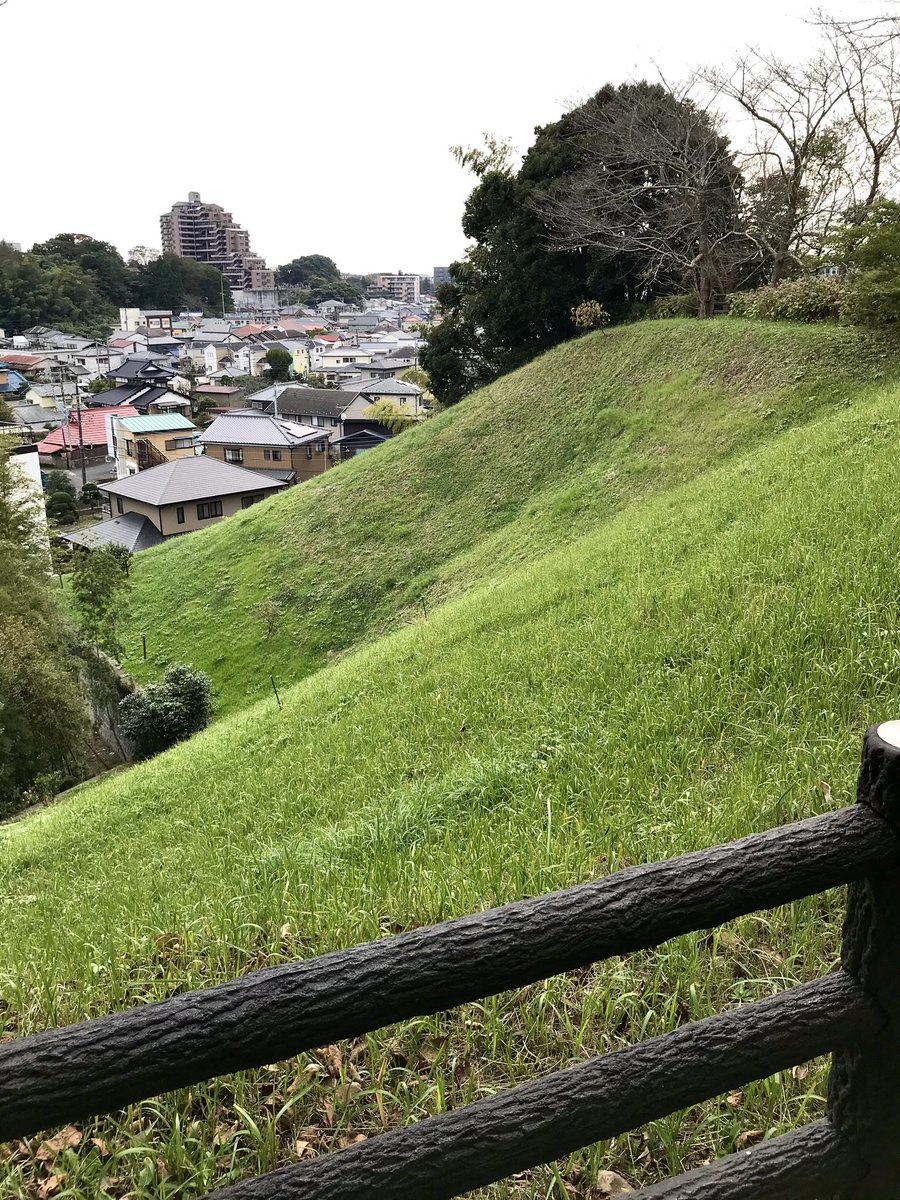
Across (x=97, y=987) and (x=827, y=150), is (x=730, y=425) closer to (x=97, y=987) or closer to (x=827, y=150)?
(x=827, y=150)

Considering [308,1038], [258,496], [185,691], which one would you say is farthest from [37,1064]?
[258,496]

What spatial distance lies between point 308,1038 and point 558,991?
1323 millimetres

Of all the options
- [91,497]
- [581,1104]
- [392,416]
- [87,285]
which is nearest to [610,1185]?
[581,1104]

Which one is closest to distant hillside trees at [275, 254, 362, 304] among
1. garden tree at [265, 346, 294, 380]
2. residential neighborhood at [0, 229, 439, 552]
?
residential neighborhood at [0, 229, 439, 552]

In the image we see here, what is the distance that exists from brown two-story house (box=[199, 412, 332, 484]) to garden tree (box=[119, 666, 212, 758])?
28.0m

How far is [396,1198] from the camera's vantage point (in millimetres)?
1376

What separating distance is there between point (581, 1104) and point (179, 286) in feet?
390

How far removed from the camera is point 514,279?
23781 millimetres

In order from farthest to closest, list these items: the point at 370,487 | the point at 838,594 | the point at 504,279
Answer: the point at 504,279
the point at 370,487
the point at 838,594

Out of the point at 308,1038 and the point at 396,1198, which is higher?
the point at 308,1038

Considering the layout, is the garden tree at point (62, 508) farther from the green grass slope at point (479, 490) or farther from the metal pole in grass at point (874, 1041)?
the metal pole in grass at point (874, 1041)

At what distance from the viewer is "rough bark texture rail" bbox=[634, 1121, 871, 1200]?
1.57m

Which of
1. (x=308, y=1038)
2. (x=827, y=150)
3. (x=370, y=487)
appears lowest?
(x=370, y=487)

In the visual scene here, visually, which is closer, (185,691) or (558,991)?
(558,991)
